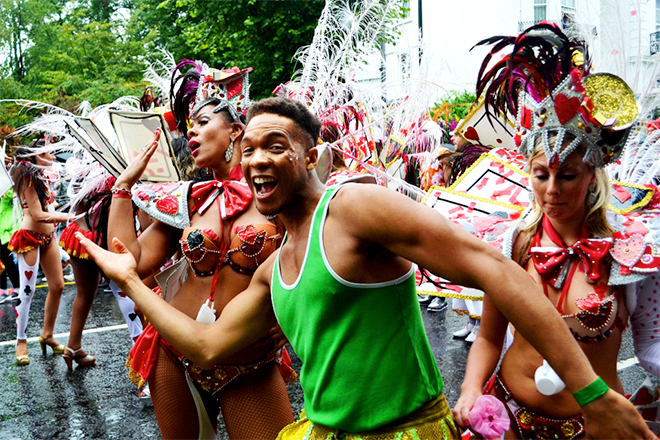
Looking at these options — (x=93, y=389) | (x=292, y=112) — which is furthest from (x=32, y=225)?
(x=292, y=112)

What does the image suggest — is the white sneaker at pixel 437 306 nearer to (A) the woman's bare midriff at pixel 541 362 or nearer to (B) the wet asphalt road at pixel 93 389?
(B) the wet asphalt road at pixel 93 389

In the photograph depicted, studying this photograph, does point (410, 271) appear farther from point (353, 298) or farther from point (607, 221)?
point (607, 221)

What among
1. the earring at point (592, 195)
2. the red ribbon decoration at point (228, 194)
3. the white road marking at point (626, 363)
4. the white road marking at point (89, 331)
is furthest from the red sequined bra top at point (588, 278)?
the white road marking at point (89, 331)

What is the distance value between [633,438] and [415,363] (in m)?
0.57

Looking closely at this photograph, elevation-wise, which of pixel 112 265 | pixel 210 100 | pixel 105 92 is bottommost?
pixel 105 92

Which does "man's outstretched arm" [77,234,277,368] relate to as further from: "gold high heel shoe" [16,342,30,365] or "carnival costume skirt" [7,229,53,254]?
"carnival costume skirt" [7,229,53,254]

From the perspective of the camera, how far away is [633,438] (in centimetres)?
152

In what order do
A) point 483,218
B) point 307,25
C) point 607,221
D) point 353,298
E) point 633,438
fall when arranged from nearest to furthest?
point 633,438 < point 353,298 < point 607,221 < point 483,218 < point 307,25

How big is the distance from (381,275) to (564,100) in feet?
3.13

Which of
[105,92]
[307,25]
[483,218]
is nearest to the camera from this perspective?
[483,218]

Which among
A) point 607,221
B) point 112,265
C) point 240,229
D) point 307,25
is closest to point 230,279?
point 240,229

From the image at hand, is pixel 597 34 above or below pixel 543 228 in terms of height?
above

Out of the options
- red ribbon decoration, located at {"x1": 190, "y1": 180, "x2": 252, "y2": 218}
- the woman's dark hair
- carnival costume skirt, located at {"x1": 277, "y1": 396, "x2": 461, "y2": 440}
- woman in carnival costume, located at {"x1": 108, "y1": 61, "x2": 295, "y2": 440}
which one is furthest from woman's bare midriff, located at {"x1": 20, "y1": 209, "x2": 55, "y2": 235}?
carnival costume skirt, located at {"x1": 277, "y1": 396, "x2": 461, "y2": 440}

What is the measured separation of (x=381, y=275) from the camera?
1740 mm
